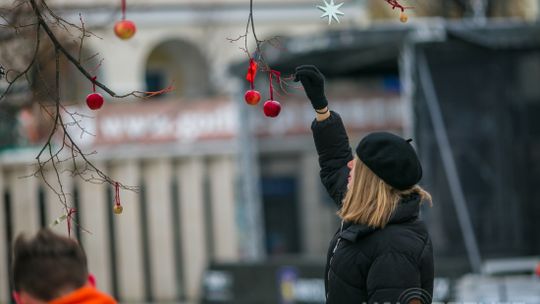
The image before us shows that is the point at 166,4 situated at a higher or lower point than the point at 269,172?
higher

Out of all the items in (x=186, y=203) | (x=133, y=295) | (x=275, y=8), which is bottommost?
(x=133, y=295)

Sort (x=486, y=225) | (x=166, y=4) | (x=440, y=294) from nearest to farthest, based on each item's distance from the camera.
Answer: (x=440, y=294)
(x=486, y=225)
(x=166, y=4)

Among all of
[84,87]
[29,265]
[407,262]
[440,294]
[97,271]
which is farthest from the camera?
[84,87]

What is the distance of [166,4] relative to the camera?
104 feet

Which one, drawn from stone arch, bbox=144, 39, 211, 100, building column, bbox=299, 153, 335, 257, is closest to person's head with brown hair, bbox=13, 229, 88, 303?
building column, bbox=299, 153, 335, 257

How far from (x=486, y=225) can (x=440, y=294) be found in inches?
79.4

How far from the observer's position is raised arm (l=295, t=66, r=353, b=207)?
4.92 meters

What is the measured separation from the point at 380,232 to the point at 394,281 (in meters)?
0.20

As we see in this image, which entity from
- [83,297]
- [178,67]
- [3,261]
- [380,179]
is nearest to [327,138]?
[380,179]

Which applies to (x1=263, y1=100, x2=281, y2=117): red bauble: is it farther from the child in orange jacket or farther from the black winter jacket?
the child in orange jacket

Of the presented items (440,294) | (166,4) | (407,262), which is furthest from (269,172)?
(407,262)

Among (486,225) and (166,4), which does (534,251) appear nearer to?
(486,225)

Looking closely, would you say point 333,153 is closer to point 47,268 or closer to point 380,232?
point 380,232

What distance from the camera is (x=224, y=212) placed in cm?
2381
